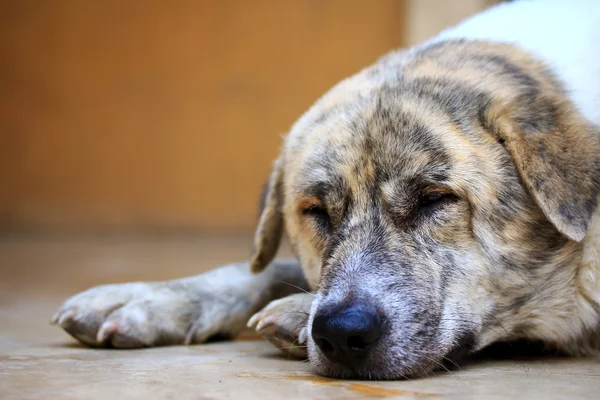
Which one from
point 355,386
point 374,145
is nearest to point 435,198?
point 374,145

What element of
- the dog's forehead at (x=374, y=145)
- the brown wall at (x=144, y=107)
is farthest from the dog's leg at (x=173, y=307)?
the brown wall at (x=144, y=107)

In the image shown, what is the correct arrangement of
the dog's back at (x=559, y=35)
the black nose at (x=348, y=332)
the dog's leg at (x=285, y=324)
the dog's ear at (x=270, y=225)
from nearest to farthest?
1. the black nose at (x=348, y=332)
2. the dog's leg at (x=285, y=324)
3. the dog's back at (x=559, y=35)
4. the dog's ear at (x=270, y=225)

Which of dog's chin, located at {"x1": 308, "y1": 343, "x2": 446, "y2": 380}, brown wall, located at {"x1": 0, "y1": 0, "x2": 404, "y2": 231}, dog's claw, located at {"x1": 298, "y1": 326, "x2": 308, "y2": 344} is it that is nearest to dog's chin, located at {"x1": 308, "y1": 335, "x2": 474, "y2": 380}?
dog's chin, located at {"x1": 308, "y1": 343, "x2": 446, "y2": 380}

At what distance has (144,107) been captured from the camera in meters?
8.86

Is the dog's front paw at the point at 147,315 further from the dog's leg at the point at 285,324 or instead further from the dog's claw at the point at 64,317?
the dog's leg at the point at 285,324

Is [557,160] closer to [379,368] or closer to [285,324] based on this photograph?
[379,368]

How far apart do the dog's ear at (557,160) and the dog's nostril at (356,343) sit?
0.69 metres

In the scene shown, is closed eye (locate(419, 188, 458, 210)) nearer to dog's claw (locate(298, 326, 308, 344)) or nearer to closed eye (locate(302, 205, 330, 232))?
closed eye (locate(302, 205, 330, 232))

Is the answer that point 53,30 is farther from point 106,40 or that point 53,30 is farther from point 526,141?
point 526,141

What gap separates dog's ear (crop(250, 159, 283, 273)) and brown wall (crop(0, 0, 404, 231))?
210 inches

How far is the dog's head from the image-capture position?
2.24m

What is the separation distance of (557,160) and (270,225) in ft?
3.74

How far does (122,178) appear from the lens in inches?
351

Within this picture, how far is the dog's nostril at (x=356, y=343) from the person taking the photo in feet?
7.04
